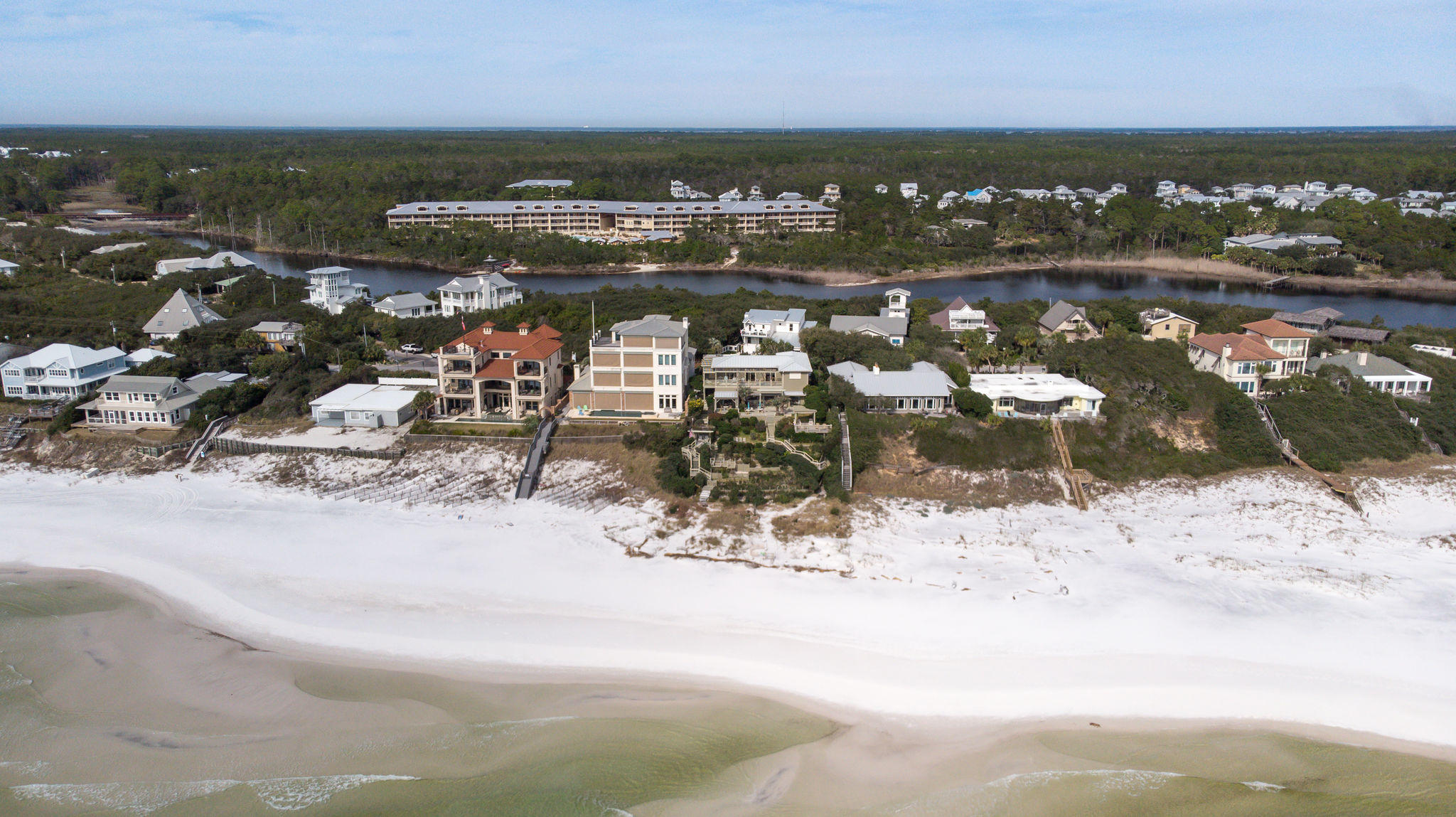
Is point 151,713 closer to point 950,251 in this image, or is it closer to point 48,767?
point 48,767

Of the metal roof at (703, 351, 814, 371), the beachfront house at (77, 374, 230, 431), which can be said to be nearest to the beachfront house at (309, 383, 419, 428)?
the beachfront house at (77, 374, 230, 431)

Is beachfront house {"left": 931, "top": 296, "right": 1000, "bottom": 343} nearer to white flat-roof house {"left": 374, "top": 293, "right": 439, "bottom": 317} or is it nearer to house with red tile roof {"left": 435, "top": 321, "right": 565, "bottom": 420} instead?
house with red tile roof {"left": 435, "top": 321, "right": 565, "bottom": 420}

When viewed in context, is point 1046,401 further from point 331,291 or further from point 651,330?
point 331,291

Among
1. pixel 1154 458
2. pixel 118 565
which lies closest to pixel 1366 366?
pixel 1154 458

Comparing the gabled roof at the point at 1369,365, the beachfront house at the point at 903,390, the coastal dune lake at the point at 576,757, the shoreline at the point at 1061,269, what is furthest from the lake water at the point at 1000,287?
the coastal dune lake at the point at 576,757

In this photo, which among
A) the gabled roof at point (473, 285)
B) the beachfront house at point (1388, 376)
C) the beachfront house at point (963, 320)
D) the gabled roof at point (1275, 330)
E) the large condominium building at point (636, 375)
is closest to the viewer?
the large condominium building at point (636, 375)

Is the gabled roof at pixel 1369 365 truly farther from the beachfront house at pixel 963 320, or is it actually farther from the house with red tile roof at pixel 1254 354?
the beachfront house at pixel 963 320
